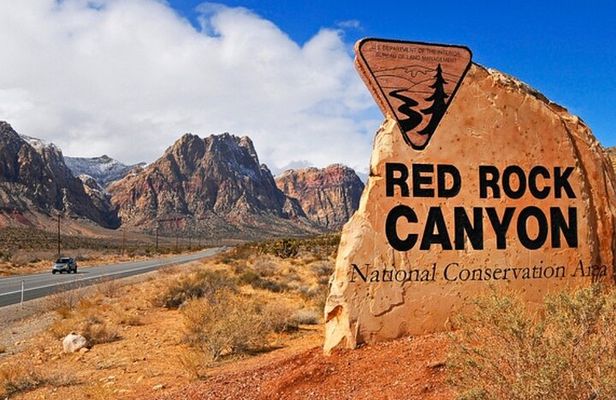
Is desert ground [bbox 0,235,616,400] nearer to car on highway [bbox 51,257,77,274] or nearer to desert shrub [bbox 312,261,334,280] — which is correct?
desert shrub [bbox 312,261,334,280]

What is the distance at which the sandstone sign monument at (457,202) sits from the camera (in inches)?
277

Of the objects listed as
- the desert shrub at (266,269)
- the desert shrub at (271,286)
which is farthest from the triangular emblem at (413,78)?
the desert shrub at (266,269)

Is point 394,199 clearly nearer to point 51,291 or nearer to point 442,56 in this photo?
point 442,56

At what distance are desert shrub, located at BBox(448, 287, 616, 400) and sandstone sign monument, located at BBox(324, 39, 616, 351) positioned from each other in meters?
2.36

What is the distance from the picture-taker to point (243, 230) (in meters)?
163

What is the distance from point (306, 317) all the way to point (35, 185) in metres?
146

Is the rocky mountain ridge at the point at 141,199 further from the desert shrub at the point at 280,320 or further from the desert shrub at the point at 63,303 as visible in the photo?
the desert shrub at the point at 280,320

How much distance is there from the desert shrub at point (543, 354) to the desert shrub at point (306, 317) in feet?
26.5

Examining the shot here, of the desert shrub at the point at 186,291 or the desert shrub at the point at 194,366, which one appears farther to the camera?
the desert shrub at the point at 186,291

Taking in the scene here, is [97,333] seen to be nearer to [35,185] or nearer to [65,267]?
[65,267]

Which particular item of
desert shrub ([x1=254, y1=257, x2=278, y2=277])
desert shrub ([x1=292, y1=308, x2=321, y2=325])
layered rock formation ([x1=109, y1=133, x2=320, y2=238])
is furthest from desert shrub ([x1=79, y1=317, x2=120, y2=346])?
layered rock formation ([x1=109, y1=133, x2=320, y2=238])

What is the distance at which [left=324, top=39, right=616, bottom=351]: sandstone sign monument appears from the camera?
7035mm

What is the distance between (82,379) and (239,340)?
254 centimetres

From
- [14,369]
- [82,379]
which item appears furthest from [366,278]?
[14,369]
